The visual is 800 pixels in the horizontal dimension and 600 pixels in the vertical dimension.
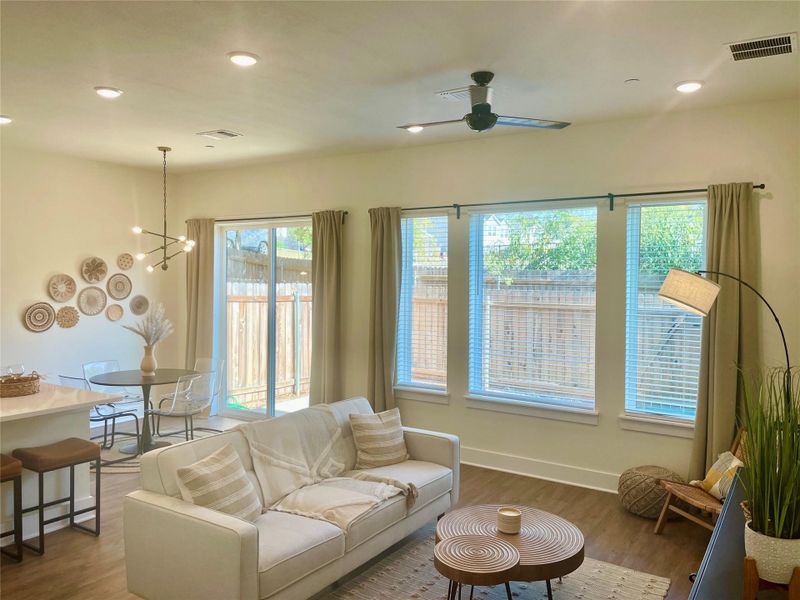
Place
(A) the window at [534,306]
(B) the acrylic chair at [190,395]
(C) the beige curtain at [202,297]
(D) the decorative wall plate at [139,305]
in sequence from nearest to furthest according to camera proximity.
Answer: (A) the window at [534,306] → (B) the acrylic chair at [190,395] → (D) the decorative wall plate at [139,305] → (C) the beige curtain at [202,297]

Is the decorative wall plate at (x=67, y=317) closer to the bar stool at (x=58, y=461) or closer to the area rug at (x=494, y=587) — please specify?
the bar stool at (x=58, y=461)

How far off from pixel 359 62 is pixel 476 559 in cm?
271

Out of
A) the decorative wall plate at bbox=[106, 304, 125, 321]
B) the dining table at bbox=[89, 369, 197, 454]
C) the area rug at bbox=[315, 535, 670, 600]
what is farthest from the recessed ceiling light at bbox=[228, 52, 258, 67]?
the decorative wall plate at bbox=[106, 304, 125, 321]

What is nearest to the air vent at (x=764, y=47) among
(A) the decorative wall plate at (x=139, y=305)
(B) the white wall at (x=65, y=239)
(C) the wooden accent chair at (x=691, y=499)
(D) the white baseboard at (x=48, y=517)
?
(C) the wooden accent chair at (x=691, y=499)

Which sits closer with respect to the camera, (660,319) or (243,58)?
(243,58)

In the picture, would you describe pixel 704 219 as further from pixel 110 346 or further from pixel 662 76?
pixel 110 346

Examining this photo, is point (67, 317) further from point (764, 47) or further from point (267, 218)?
point (764, 47)

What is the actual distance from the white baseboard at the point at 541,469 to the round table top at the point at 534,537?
177cm

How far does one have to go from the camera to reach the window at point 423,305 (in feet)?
18.2

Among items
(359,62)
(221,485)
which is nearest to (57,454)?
(221,485)

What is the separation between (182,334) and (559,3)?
6.05m

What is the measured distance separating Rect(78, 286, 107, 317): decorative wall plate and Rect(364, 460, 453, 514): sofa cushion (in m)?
4.25

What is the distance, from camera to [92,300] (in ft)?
21.0

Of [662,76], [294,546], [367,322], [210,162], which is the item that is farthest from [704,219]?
[210,162]
